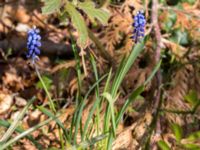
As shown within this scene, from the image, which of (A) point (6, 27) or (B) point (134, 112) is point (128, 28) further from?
(A) point (6, 27)

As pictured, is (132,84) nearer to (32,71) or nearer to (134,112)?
(134,112)

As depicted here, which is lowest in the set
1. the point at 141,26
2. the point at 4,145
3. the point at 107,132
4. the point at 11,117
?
the point at 11,117

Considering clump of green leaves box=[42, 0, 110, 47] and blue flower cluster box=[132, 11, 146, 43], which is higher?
clump of green leaves box=[42, 0, 110, 47]

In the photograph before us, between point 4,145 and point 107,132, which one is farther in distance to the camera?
point 107,132

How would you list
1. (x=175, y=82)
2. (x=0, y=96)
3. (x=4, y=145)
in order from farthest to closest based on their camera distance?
(x=0, y=96) → (x=175, y=82) → (x=4, y=145)

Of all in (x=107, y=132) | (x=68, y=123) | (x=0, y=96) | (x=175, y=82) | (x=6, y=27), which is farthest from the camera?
(x=6, y=27)

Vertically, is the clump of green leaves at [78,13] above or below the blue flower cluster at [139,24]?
above

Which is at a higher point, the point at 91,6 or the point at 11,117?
the point at 91,6

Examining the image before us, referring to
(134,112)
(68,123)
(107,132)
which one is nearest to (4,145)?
(107,132)

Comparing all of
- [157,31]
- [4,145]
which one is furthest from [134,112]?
[4,145]
